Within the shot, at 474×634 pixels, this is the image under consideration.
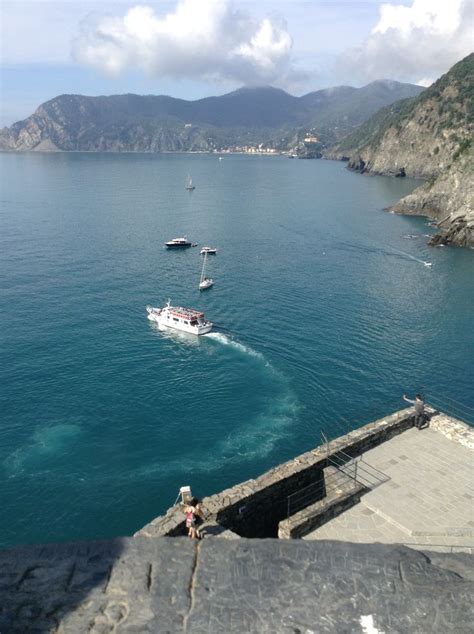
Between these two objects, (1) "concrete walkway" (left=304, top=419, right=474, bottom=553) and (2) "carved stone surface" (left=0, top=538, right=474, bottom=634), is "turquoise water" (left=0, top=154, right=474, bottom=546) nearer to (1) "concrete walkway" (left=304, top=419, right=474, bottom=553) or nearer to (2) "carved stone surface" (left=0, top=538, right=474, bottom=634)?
(1) "concrete walkway" (left=304, top=419, right=474, bottom=553)

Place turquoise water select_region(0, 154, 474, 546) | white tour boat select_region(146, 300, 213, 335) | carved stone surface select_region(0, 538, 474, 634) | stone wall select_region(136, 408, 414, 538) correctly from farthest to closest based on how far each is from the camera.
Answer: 1. white tour boat select_region(146, 300, 213, 335)
2. turquoise water select_region(0, 154, 474, 546)
3. stone wall select_region(136, 408, 414, 538)
4. carved stone surface select_region(0, 538, 474, 634)

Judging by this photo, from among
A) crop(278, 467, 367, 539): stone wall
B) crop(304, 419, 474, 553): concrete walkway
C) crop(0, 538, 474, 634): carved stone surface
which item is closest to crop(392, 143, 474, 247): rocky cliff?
crop(304, 419, 474, 553): concrete walkway

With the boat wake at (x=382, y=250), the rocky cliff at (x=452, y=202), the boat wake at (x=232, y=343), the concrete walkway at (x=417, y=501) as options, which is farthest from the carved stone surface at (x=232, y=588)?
the rocky cliff at (x=452, y=202)

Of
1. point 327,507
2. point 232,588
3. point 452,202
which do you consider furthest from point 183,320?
point 452,202

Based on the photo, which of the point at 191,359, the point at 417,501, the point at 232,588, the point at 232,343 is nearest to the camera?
the point at 232,588

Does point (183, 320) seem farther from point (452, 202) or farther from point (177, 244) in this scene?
point (452, 202)

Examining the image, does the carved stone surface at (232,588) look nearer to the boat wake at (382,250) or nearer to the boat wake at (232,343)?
the boat wake at (232,343)
